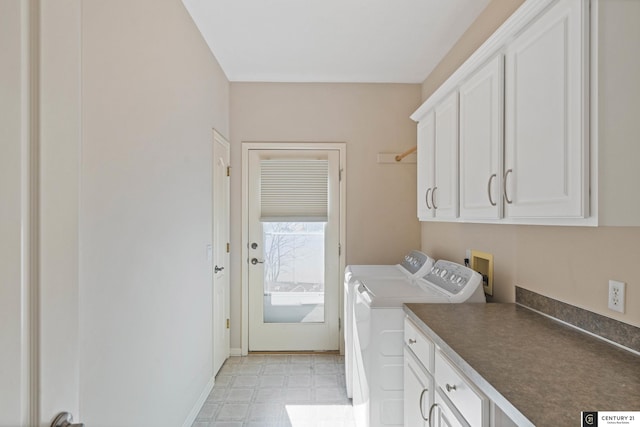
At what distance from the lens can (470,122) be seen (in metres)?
1.82

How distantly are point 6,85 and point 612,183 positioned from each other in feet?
4.46

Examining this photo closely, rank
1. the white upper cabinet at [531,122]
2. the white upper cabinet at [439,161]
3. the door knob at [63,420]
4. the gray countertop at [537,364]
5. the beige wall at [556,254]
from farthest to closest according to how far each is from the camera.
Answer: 1. the white upper cabinet at [439,161]
2. the beige wall at [556,254]
3. the white upper cabinet at [531,122]
4. the gray countertop at [537,364]
5. the door knob at [63,420]

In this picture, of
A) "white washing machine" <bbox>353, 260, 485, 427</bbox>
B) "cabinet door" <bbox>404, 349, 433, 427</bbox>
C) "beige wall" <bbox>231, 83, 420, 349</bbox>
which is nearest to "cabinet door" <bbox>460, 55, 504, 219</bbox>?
"white washing machine" <bbox>353, 260, 485, 427</bbox>

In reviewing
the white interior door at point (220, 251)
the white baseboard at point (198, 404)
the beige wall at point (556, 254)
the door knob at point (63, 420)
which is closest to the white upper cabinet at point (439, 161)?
the beige wall at point (556, 254)

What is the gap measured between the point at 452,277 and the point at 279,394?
5.17 feet

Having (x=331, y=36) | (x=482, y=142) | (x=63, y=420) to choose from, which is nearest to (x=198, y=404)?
(x=63, y=420)

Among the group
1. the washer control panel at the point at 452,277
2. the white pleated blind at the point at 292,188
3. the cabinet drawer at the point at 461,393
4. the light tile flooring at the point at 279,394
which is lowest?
the light tile flooring at the point at 279,394

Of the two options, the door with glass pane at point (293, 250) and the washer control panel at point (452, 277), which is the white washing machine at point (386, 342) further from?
the door with glass pane at point (293, 250)

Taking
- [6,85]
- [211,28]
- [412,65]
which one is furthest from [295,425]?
[412,65]

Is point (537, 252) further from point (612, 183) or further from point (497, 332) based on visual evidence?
point (612, 183)

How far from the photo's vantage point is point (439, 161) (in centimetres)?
226

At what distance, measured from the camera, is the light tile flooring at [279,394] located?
7.82 feet

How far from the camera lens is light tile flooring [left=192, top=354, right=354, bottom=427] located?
2.38 m

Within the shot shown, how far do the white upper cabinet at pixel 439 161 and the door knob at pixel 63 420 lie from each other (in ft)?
6.11
